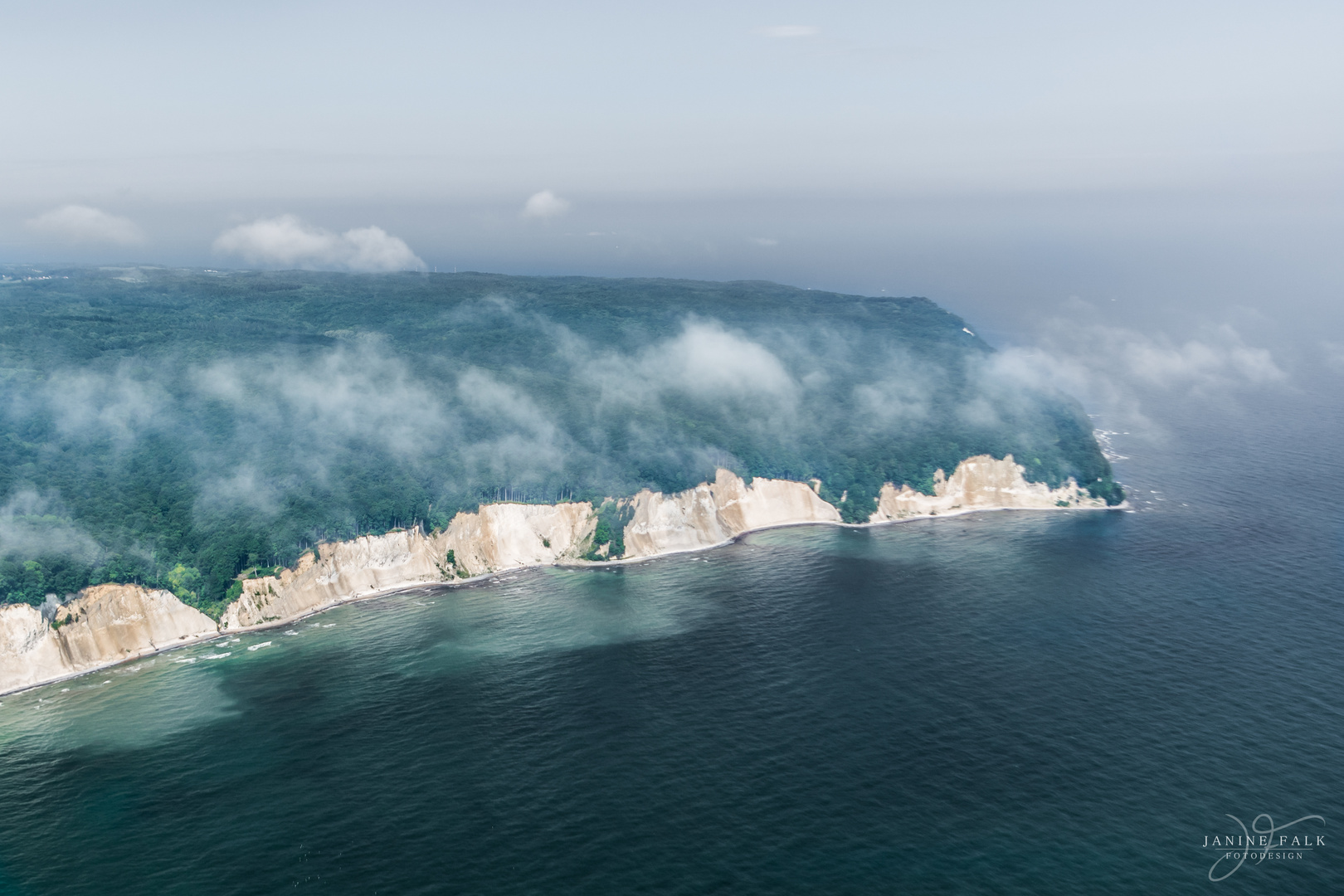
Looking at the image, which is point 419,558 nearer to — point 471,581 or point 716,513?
point 471,581

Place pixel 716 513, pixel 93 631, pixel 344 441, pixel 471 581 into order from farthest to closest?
pixel 344 441 → pixel 716 513 → pixel 471 581 → pixel 93 631

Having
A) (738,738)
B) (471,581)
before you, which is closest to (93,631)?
(471,581)

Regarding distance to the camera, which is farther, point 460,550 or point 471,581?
point 460,550

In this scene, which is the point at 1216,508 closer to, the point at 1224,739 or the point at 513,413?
the point at 1224,739

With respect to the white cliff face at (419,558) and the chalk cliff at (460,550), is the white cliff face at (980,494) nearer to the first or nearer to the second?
the chalk cliff at (460,550)

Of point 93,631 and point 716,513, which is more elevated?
point 716,513
